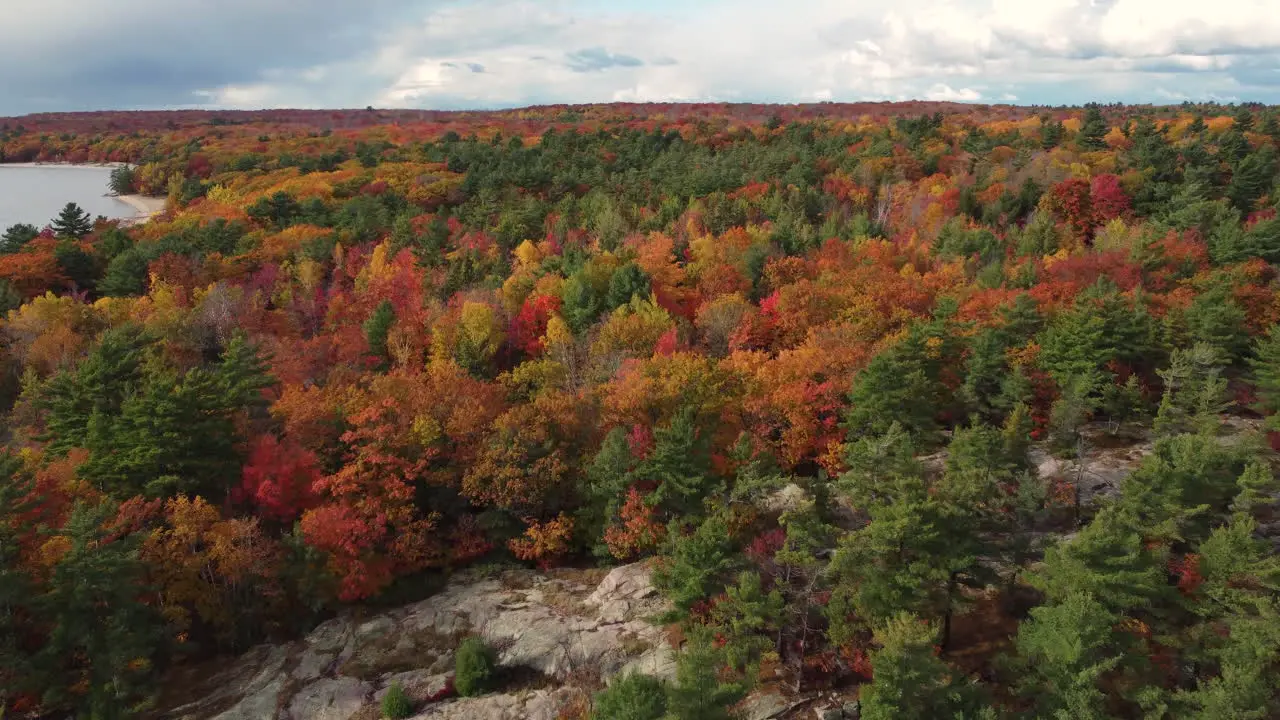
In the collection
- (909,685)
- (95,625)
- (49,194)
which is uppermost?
(49,194)

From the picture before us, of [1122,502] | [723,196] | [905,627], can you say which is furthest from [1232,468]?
[723,196]

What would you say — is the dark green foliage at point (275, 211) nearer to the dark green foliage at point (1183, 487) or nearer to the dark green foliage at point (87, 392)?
the dark green foliage at point (87, 392)

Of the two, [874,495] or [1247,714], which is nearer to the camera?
[1247,714]

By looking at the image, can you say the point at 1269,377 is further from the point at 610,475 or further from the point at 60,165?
the point at 60,165

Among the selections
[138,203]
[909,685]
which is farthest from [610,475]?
[138,203]

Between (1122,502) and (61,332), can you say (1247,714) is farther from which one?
(61,332)

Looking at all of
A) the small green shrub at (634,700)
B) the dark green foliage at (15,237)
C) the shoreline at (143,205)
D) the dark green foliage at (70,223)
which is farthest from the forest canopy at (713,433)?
the shoreline at (143,205)
